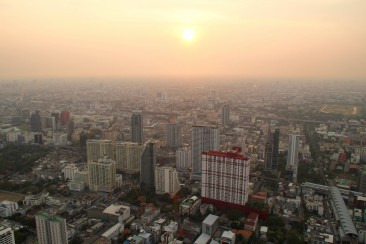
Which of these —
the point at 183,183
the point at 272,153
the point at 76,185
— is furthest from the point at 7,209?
the point at 272,153

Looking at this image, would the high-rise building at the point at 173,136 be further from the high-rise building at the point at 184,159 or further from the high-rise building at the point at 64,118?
the high-rise building at the point at 64,118

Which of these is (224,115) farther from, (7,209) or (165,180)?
(7,209)

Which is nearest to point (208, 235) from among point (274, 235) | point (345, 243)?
point (274, 235)

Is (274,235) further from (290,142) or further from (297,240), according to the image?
(290,142)

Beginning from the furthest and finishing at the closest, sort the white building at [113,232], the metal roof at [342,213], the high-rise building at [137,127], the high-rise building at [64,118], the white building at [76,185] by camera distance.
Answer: the high-rise building at [64,118] → the high-rise building at [137,127] → the white building at [76,185] → the metal roof at [342,213] → the white building at [113,232]

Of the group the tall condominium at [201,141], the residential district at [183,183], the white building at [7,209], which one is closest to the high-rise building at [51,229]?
the residential district at [183,183]

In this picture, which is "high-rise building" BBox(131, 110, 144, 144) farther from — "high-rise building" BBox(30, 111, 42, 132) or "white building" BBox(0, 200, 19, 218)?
"high-rise building" BBox(30, 111, 42, 132)
